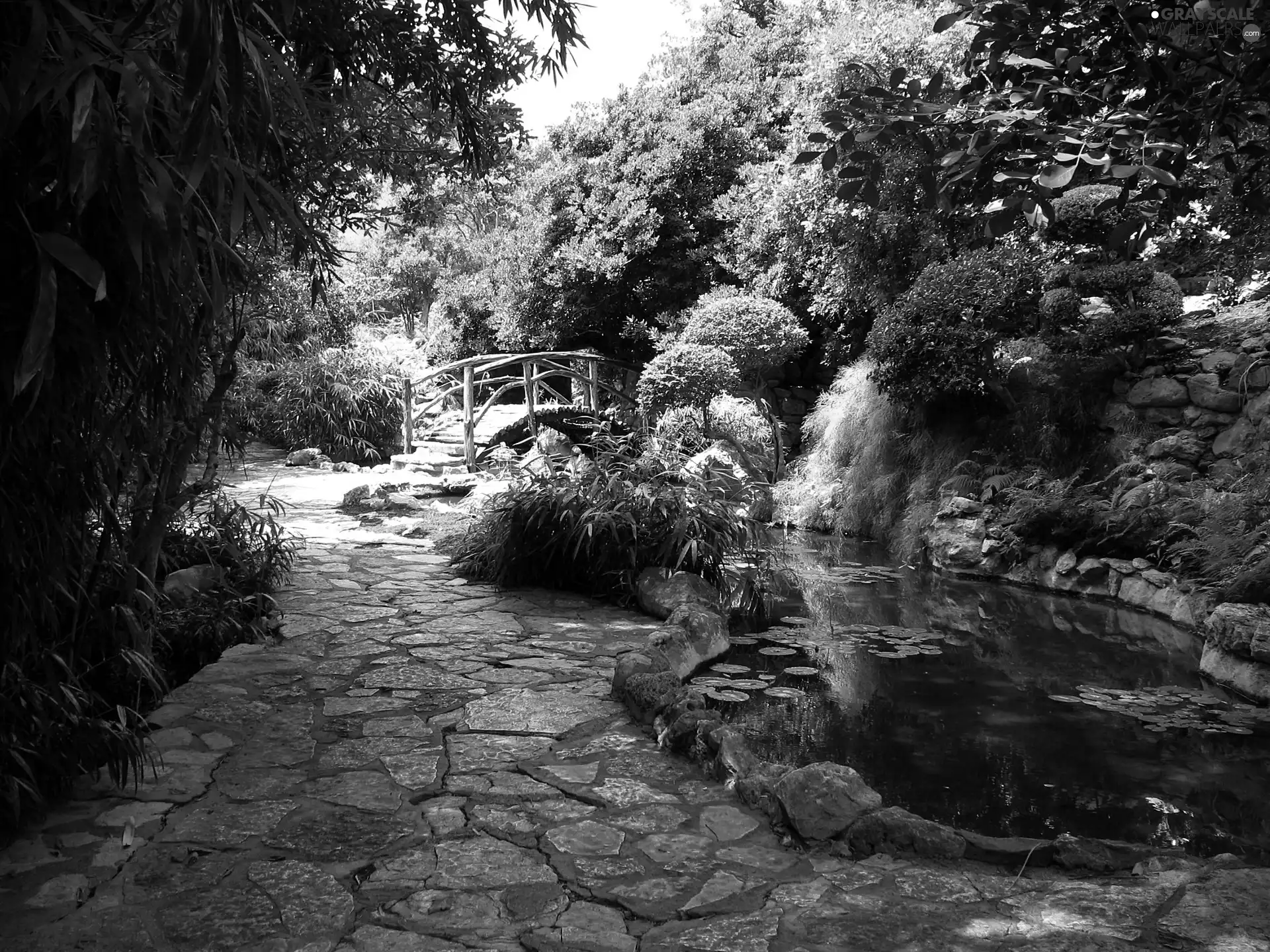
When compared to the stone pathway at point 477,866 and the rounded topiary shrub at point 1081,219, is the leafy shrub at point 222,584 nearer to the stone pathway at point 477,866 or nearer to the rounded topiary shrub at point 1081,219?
the stone pathway at point 477,866

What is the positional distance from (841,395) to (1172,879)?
8.74 metres

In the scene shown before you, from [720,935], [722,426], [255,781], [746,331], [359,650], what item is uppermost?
[746,331]

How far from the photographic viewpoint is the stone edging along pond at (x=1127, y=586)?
4375 mm

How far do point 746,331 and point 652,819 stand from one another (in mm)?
8866

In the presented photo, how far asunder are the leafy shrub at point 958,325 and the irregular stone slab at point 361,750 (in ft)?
22.1

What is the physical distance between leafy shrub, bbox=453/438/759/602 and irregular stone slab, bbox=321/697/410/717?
184 centimetres

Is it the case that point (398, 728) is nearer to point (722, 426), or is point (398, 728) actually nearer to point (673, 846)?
point (673, 846)

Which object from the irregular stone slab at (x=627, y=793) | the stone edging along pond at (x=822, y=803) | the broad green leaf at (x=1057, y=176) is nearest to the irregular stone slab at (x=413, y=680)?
the stone edging along pond at (x=822, y=803)

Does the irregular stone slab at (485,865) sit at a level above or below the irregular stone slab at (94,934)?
below

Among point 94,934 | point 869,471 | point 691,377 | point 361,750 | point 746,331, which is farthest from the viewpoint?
point 746,331

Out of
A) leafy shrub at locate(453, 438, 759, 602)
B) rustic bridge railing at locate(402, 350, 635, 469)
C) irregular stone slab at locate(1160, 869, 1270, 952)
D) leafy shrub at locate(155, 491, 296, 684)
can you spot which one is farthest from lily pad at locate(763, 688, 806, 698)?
rustic bridge railing at locate(402, 350, 635, 469)

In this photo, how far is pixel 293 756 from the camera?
2.86m

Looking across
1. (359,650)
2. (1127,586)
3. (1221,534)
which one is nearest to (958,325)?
(1127,586)

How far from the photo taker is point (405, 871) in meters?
2.18
